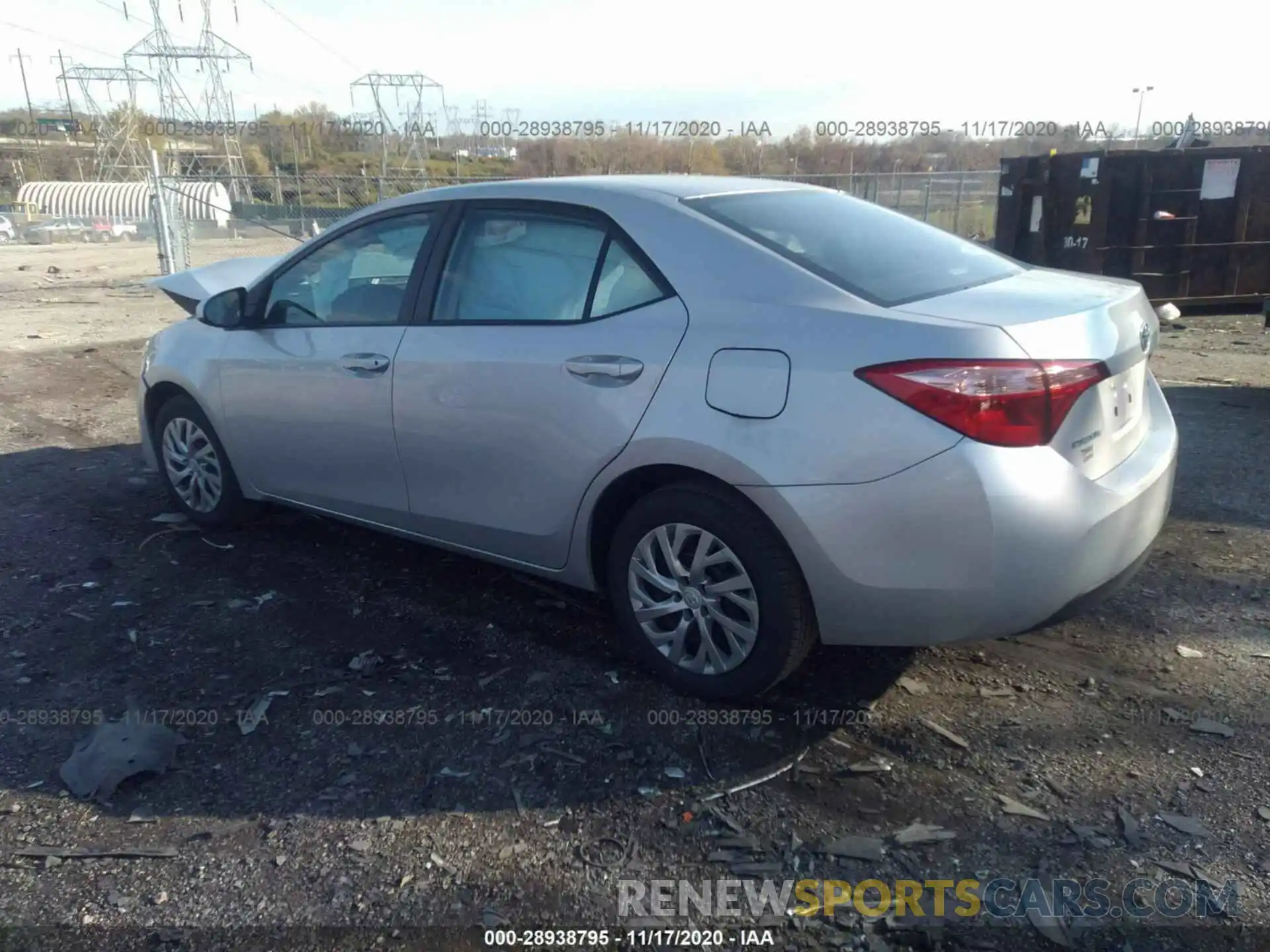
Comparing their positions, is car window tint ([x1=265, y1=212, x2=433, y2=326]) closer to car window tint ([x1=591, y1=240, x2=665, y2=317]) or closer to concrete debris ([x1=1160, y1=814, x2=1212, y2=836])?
car window tint ([x1=591, y1=240, x2=665, y2=317])

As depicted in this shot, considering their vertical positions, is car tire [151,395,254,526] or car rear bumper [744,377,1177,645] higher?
car rear bumper [744,377,1177,645]

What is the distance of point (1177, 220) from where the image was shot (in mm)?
8984

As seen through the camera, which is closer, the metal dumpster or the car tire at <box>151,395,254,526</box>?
the car tire at <box>151,395,254,526</box>

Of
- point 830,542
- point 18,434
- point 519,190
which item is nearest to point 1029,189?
point 519,190

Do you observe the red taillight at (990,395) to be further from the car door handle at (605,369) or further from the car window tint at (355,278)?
the car window tint at (355,278)

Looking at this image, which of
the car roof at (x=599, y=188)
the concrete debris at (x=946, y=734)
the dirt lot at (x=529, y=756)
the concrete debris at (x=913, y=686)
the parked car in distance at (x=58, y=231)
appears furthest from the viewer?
the parked car in distance at (x=58, y=231)

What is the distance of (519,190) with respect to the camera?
3910mm

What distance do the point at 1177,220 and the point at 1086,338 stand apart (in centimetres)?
722

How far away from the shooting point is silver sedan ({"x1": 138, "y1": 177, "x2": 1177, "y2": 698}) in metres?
2.83

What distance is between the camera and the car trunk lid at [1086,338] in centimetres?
287

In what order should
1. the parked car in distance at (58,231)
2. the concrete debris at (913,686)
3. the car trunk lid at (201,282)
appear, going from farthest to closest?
the parked car in distance at (58,231)
the car trunk lid at (201,282)
the concrete debris at (913,686)

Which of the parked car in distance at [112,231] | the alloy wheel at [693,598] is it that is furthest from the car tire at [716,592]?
the parked car in distance at [112,231]

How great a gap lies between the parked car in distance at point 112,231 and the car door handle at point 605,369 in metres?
32.7

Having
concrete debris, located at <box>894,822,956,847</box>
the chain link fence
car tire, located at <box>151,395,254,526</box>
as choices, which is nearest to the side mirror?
car tire, located at <box>151,395,254,526</box>
